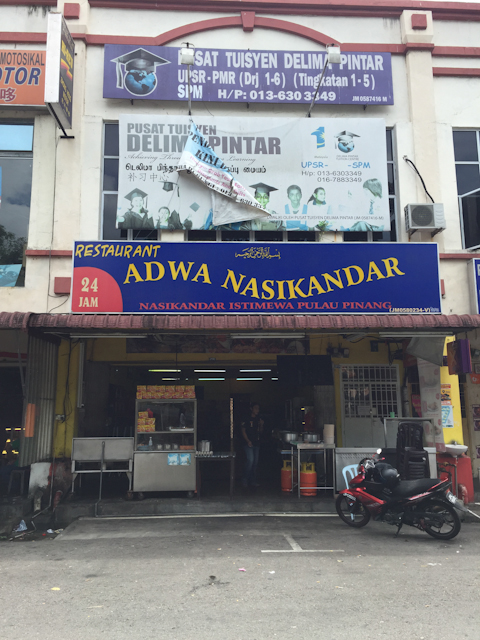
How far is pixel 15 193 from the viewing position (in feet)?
34.9

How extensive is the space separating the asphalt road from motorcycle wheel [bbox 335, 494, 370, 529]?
182 mm

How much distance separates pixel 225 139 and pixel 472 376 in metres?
8.16

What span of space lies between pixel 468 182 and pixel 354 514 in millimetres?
7649

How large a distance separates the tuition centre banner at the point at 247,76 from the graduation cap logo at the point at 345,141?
32.1 inches

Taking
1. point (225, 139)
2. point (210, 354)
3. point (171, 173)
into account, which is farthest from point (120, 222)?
point (210, 354)

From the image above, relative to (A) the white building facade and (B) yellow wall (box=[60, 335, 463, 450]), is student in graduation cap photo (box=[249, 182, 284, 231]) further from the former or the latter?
(B) yellow wall (box=[60, 335, 463, 450])

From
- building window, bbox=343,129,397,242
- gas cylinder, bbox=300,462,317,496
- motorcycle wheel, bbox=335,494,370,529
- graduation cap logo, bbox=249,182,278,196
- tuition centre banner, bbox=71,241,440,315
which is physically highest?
graduation cap logo, bbox=249,182,278,196

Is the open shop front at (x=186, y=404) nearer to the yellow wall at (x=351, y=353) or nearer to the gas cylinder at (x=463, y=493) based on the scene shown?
the yellow wall at (x=351, y=353)

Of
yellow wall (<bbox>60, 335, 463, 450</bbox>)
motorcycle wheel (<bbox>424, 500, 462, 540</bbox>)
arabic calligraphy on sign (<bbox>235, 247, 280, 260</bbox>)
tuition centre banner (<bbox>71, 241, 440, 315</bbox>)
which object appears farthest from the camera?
yellow wall (<bbox>60, 335, 463, 450</bbox>)

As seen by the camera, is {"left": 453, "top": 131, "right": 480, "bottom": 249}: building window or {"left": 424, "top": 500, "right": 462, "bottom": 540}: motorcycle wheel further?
{"left": 453, "top": 131, "right": 480, "bottom": 249}: building window

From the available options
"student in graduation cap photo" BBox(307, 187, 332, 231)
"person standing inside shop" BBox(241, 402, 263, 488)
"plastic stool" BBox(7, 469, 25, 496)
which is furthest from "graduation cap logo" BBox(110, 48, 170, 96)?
"plastic stool" BBox(7, 469, 25, 496)

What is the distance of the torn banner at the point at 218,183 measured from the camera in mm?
10258

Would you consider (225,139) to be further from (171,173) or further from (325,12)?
(325,12)

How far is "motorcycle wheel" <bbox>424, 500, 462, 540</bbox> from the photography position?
25.1 ft
